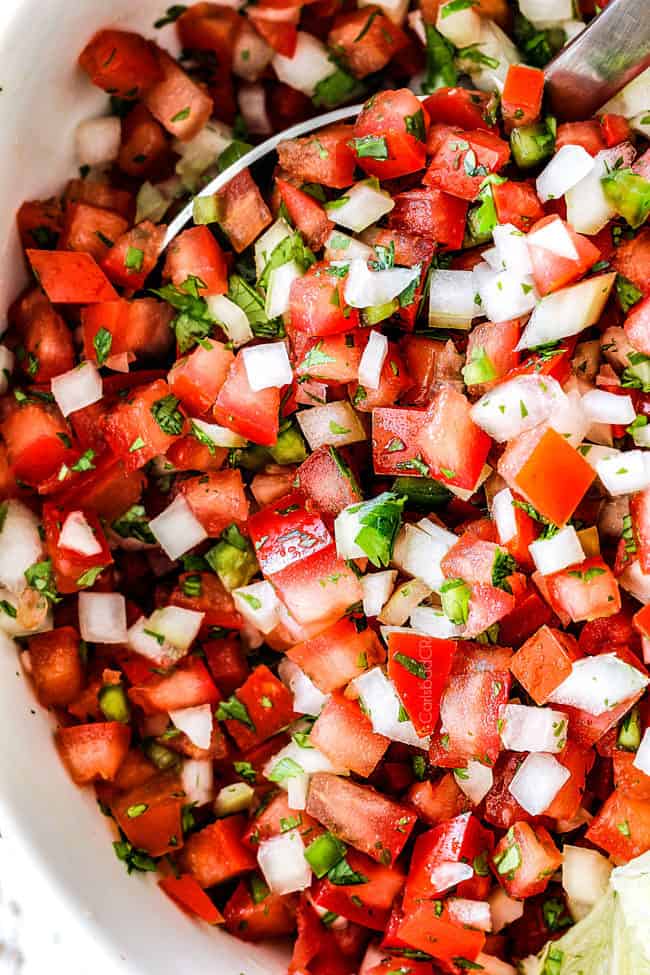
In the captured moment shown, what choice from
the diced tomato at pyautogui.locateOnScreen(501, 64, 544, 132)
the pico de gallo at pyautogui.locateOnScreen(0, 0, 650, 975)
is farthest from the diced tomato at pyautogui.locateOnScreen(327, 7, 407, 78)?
the diced tomato at pyautogui.locateOnScreen(501, 64, 544, 132)

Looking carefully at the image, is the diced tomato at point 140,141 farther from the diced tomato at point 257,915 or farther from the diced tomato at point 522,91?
the diced tomato at point 257,915

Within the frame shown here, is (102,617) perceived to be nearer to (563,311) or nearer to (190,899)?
(190,899)

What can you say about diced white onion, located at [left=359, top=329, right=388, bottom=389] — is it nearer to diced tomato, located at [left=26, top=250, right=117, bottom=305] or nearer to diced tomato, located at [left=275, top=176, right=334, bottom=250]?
diced tomato, located at [left=275, top=176, right=334, bottom=250]

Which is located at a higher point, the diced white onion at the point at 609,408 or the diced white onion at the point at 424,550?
the diced white onion at the point at 609,408

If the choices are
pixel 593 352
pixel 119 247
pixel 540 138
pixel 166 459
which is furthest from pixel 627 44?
pixel 166 459

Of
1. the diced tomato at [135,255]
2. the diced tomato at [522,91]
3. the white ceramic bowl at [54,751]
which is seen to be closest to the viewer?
the white ceramic bowl at [54,751]

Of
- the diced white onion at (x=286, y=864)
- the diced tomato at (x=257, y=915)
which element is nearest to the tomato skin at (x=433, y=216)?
the diced white onion at (x=286, y=864)

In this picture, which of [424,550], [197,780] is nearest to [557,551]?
[424,550]
